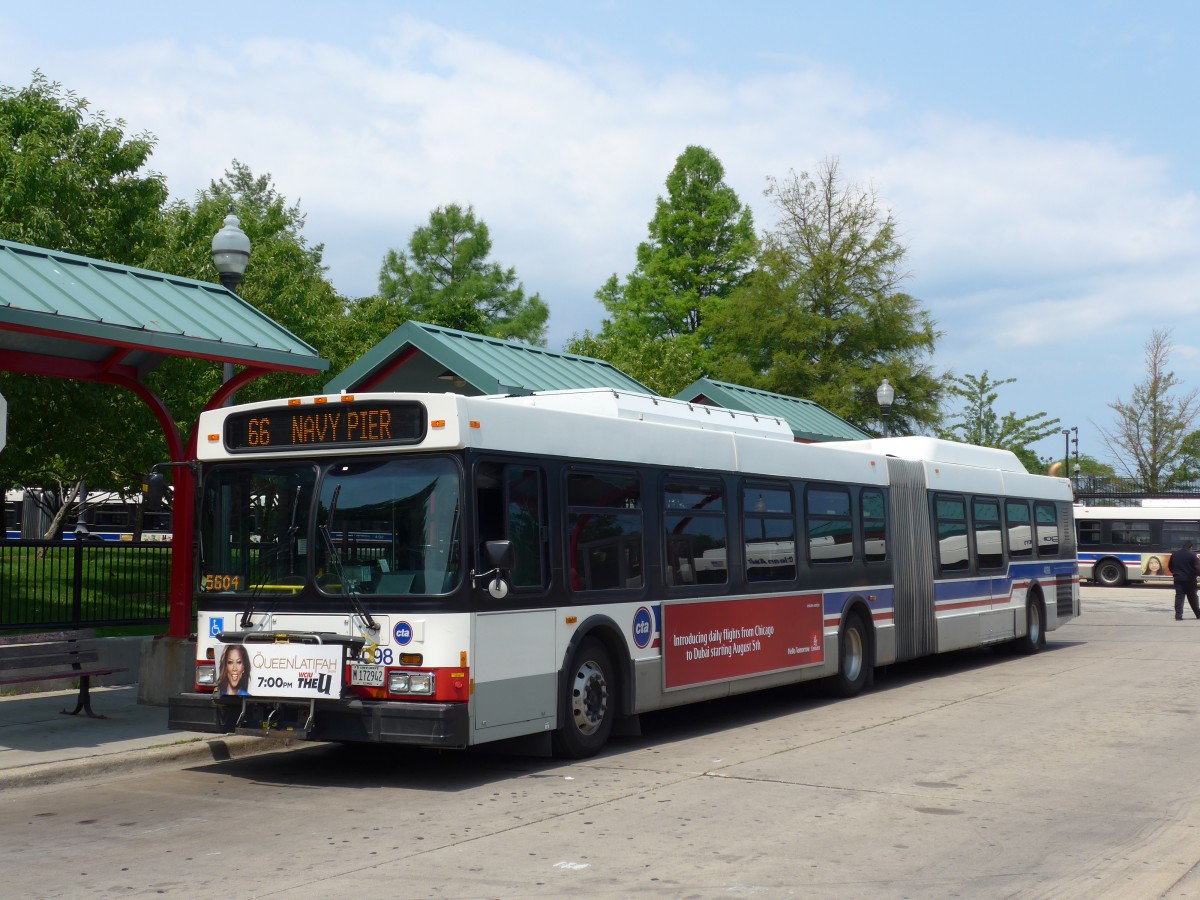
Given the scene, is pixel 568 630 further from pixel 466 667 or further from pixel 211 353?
pixel 211 353

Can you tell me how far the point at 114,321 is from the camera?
11062mm

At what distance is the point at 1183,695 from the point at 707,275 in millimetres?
44056

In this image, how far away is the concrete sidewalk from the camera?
996 cm

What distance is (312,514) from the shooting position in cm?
985

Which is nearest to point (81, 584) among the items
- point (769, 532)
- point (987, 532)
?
point (769, 532)

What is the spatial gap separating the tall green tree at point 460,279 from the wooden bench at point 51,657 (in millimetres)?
53399

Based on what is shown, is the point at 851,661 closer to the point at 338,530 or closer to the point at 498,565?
the point at 498,565

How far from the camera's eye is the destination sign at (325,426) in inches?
380

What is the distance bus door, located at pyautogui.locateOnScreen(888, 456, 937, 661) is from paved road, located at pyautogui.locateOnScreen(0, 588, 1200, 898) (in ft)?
11.8

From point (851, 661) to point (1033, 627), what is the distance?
290 inches

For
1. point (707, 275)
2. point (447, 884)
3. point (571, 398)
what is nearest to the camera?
point (447, 884)

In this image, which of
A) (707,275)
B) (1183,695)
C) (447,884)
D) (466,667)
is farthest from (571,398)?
(707,275)

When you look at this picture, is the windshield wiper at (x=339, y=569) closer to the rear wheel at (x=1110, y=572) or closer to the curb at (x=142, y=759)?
the curb at (x=142, y=759)

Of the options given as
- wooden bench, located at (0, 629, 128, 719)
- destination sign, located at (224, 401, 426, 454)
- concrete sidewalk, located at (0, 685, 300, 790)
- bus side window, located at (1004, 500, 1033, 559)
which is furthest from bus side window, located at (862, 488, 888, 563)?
wooden bench, located at (0, 629, 128, 719)
